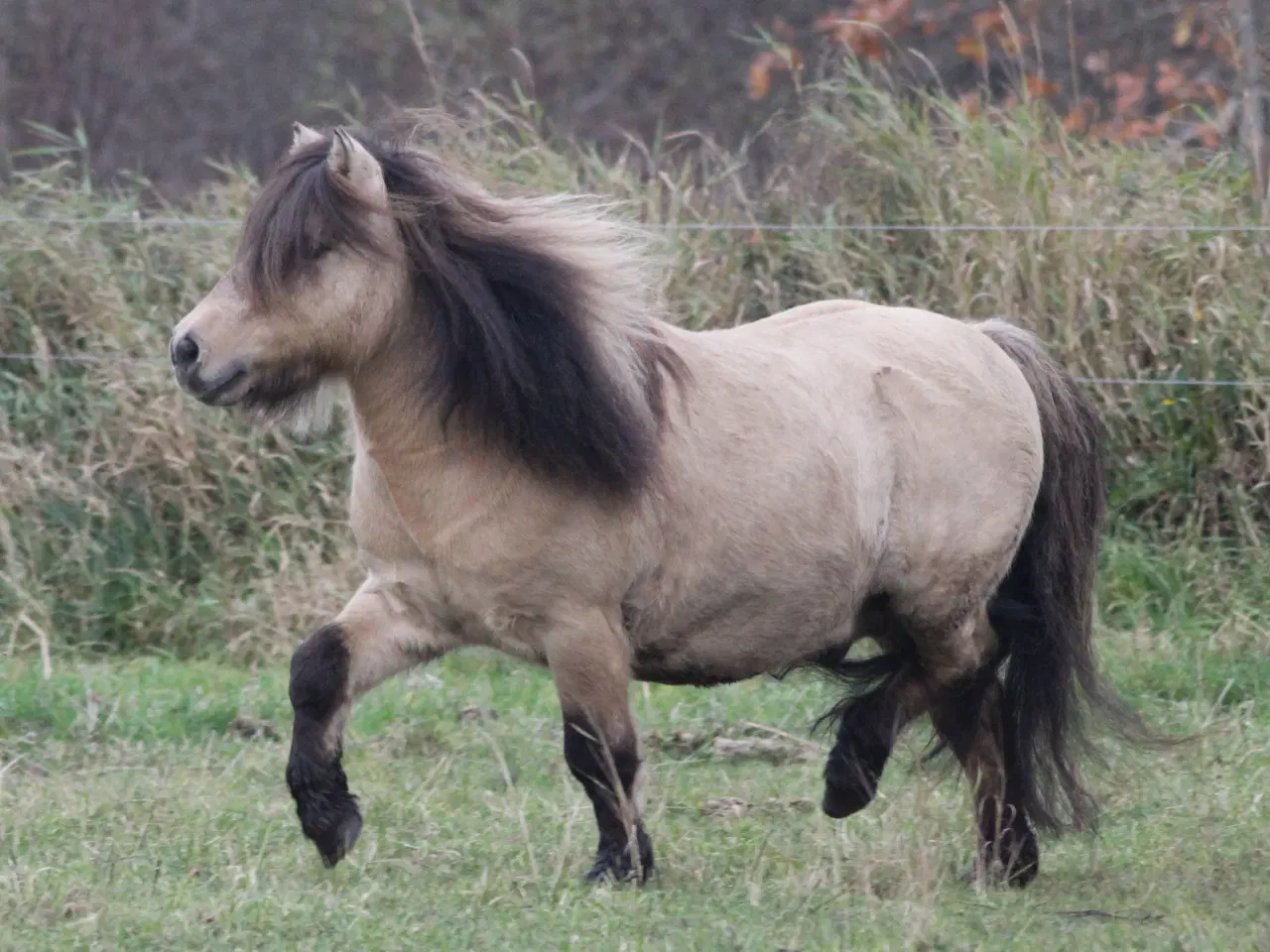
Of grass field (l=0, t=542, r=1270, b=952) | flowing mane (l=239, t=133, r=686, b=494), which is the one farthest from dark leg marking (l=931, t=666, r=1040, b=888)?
flowing mane (l=239, t=133, r=686, b=494)

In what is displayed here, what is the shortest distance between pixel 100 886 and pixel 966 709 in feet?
7.04

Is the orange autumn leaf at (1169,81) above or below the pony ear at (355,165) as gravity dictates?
below

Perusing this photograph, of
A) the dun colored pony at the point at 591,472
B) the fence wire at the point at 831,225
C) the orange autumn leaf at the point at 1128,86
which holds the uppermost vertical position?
the dun colored pony at the point at 591,472

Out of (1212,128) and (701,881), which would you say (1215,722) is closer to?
(701,881)

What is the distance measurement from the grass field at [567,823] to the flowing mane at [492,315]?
96 centimetres

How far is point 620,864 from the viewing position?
4289mm

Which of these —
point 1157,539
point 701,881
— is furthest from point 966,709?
point 1157,539

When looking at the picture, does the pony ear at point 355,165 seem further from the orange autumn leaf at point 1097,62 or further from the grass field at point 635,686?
the orange autumn leaf at point 1097,62

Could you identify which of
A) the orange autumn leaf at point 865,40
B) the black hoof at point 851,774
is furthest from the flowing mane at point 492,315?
the orange autumn leaf at point 865,40

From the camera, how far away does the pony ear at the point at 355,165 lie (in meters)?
4.12

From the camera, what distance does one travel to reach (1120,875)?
4672 millimetres

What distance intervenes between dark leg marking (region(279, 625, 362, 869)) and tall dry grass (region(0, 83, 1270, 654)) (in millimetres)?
3378

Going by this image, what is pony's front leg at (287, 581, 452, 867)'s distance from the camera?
4246 millimetres

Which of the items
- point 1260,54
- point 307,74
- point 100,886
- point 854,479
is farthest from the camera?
point 307,74
